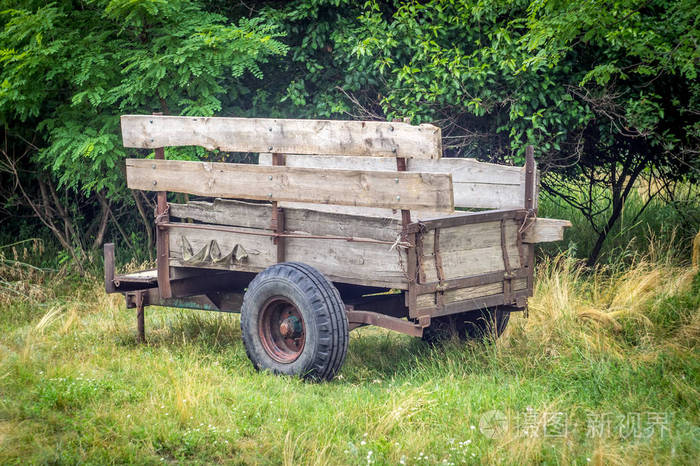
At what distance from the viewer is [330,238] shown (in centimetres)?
531

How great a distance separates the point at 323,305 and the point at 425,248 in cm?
77

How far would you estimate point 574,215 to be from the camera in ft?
32.1

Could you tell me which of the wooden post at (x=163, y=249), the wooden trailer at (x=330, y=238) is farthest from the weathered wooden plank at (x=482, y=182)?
the wooden post at (x=163, y=249)

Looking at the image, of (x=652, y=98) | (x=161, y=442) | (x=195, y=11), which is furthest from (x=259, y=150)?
(x=652, y=98)

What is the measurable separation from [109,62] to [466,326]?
4882 mm

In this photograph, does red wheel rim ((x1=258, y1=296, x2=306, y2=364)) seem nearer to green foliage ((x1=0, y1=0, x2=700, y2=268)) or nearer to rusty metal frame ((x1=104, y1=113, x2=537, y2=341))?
rusty metal frame ((x1=104, y1=113, x2=537, y2=341))

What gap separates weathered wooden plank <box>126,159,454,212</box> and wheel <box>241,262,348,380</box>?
0.55m

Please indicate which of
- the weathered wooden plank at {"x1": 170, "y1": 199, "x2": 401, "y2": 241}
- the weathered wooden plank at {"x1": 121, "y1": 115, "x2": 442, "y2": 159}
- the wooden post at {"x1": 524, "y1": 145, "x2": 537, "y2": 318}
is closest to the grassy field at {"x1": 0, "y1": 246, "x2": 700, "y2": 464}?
the wooden post at {"x1": 524, "y1": 145, "x2": 537, "y2": 318}

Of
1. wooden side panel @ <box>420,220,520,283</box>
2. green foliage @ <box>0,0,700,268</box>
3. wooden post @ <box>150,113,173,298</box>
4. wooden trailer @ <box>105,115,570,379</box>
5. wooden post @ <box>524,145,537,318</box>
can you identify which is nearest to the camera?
wooden trailer @ <box>105,115,570,379</box>

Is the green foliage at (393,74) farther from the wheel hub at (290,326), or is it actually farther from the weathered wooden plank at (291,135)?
the wheel hub at (290,326)

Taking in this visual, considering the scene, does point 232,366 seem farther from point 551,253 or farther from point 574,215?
point 574,215

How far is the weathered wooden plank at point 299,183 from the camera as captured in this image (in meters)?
4.73

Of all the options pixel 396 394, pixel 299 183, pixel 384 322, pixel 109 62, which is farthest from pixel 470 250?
pixel 109 62

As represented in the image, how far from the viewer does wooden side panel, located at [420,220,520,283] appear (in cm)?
509
